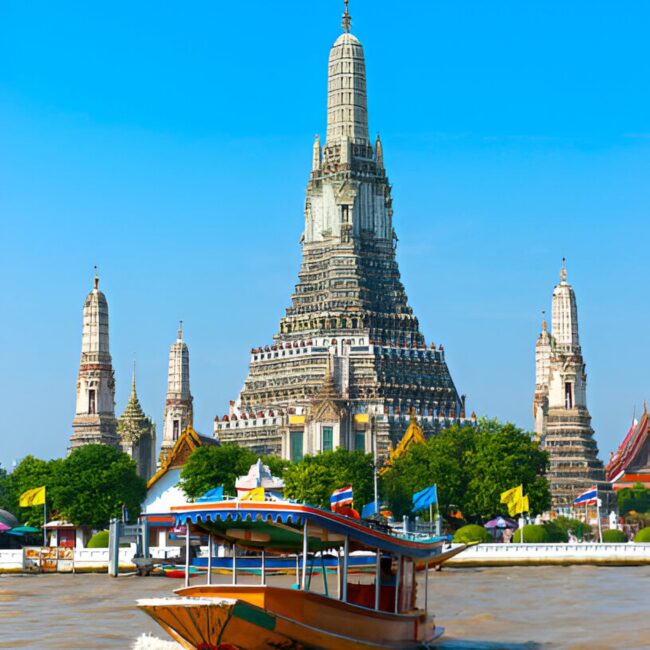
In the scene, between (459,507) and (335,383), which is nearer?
(459,507)

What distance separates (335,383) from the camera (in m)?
137

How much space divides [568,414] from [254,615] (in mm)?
93866

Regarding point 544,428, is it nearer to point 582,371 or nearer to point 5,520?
point 582,371

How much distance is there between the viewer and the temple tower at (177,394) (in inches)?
5920

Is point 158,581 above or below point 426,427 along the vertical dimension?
below

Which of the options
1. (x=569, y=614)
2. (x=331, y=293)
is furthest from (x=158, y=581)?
(x=331, y=293)

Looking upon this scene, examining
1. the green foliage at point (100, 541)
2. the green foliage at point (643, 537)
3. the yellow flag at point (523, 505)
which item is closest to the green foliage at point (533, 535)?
the yellow flag at point (523, 505)

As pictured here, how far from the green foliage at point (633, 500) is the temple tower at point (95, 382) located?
38196 millimetres

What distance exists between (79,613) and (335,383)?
78631 millimetres

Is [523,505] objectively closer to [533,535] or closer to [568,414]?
[533,535]

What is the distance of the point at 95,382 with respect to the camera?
13950 centimetres

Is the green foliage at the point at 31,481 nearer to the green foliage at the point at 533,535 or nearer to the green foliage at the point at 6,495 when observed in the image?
the green foliage at the point at 6,495

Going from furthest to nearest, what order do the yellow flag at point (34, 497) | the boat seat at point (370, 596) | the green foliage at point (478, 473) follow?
1. the green foliage at point (478, 473)
2. the yellow flag at point (34, 497)
3. the boat seat at point (370, 596)

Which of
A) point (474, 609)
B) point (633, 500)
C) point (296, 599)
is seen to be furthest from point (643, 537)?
point (296, 599)
